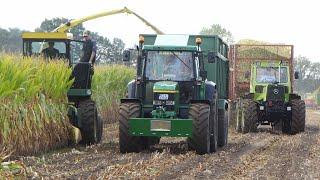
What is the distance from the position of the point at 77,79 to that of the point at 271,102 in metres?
8.19

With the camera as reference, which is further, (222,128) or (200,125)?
(222,128)

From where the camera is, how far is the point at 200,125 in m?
13.5

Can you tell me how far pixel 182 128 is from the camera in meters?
13.4

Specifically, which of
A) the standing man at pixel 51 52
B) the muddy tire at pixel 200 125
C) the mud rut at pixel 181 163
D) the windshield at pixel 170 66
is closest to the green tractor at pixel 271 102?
the mud rut at pixel 181 163

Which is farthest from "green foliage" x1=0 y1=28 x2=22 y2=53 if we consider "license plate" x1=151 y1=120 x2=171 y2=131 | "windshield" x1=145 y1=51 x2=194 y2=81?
"license plate" x1=151 y1=120 x2=171 y2=131

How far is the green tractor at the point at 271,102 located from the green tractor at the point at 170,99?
6.62 m

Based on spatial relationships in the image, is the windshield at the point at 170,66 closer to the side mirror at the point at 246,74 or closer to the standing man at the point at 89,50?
the standing man at the point at 89,50

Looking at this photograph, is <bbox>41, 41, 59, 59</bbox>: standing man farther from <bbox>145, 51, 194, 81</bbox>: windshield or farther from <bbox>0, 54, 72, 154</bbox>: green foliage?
<bbox>145, 51, 194, 81</bbox>: windshield

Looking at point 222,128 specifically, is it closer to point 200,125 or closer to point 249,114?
point 200,125

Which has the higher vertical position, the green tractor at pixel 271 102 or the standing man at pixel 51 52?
the standing man at pixel 51 52

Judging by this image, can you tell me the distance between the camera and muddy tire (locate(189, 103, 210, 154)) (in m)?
13.5

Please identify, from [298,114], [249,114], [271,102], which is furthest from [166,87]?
[271,102]

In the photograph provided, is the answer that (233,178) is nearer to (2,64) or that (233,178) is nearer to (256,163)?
(256,163)

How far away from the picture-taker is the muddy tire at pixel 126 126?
13672 millimetres
